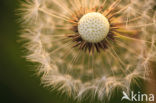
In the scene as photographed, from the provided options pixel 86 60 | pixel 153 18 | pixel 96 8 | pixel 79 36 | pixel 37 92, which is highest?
pixel 96 8

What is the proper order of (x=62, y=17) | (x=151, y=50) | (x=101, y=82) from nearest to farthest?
1. (x=151, y=50)
2. (x=101, y=82)
3. (x=62, y=17)

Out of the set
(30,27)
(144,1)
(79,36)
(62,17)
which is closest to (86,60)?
(79,36)

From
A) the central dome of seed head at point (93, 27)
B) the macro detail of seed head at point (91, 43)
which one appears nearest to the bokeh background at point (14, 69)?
the macro detail of seed head at point (91, 43)

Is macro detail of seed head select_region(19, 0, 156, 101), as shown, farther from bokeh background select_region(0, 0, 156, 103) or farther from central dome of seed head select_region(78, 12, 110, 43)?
bokeh background select_region(0, 0, 156, 103)

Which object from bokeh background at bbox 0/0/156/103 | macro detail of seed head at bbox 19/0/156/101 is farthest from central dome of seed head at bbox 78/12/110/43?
bokeh background at bbox 0/0/156/103

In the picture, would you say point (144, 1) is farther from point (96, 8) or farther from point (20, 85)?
point (20, 85)

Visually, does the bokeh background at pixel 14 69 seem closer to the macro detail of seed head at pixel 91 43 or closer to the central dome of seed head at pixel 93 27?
the macro detail of seed head at pixel 91 43

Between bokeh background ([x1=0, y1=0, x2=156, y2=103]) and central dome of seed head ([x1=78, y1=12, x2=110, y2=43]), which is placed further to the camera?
bokeh background ([x1=0, y1=0, x2=156, y2=103])
